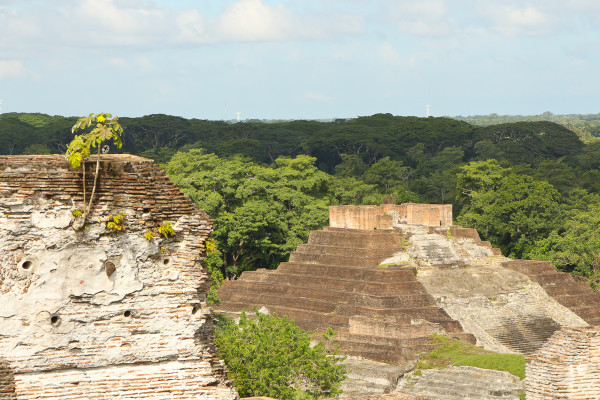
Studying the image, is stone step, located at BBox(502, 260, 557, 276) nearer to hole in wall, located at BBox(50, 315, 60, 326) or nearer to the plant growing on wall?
the plant growing on wall

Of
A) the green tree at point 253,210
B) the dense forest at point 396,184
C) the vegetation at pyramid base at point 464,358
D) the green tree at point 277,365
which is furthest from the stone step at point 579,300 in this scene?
the green tree at point 277,365

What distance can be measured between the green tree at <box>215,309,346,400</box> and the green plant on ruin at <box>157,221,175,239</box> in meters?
6.76

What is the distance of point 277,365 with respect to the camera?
55.4 ft

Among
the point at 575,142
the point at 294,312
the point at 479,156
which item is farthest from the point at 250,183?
the point at 575,142

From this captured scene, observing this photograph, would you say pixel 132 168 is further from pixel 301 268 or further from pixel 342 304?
pixel 301 268

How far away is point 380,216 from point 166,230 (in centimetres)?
2140

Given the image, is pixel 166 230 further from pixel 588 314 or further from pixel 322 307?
pixel 588 314

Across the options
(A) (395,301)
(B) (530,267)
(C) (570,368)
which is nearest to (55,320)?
(C) (570,368)

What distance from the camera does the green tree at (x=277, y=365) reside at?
54.3 feet

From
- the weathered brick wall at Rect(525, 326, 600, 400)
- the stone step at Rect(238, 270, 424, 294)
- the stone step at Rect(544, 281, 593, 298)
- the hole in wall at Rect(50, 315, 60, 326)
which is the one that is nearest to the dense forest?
the stone step at Rect(544, 281, 593, 298)

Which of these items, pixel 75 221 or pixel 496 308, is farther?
pixel 496 308

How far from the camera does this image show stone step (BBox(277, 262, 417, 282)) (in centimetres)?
2716

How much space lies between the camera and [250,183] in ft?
130

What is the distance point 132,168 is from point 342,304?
17.7 m
